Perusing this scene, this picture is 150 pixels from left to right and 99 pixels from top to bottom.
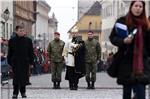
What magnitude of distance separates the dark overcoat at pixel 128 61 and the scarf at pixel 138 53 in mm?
79

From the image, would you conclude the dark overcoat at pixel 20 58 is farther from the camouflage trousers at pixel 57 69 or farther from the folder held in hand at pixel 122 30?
the folder held in hand at pixel 122 30

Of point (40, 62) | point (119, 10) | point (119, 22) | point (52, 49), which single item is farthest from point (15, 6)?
point (119, 22)

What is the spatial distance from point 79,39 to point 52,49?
0.94 meters

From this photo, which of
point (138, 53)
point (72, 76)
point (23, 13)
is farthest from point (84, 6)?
point (138, 53)

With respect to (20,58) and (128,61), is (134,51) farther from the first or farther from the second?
(20,58)

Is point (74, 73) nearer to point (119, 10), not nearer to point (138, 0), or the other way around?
point (138, 0)

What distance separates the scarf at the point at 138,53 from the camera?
8.09 meters

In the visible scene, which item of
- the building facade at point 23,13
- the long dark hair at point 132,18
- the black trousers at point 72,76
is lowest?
the black trousers at point 72,76

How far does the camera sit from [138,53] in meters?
8.13

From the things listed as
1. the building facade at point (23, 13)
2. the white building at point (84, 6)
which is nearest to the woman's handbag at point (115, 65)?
the building facade at point (23, 13)

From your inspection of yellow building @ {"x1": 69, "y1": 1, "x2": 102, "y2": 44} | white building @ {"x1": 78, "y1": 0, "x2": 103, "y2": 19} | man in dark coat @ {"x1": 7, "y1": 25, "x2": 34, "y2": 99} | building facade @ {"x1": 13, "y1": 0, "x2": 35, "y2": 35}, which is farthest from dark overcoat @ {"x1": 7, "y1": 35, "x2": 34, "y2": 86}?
white building @ {"x1": 78, "y1": 0, "x2": 103, "y2": 19}

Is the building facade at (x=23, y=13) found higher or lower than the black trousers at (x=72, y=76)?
higher

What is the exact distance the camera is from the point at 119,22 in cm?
835

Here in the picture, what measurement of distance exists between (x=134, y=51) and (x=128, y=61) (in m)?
0.17
